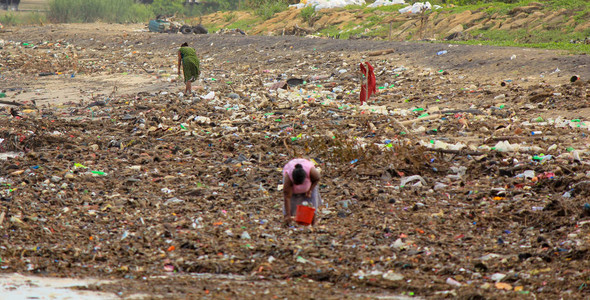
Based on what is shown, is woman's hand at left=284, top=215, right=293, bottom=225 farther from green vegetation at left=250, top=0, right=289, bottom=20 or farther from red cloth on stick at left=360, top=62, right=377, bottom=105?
green vegetation at left=250, top=0, right=289, bottom=20

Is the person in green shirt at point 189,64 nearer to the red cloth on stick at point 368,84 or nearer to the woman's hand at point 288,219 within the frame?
the red cloth on stick at point 368,84

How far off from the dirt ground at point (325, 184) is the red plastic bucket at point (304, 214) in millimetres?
180

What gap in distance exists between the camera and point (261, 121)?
8.85 m

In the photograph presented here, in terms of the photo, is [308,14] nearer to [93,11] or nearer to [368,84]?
[93,11]

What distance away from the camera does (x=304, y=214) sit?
4676 millimetres

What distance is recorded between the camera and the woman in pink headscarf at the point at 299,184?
4617 millimetres

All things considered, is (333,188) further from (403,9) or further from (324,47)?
(403,9)

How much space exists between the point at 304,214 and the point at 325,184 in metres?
1.72

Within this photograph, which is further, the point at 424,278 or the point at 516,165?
the point at 516,165

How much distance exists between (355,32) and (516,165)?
1374cm

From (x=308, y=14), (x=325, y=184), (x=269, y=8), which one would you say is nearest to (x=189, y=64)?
(x=325, y=184)

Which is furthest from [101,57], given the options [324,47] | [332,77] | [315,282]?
[315,282]

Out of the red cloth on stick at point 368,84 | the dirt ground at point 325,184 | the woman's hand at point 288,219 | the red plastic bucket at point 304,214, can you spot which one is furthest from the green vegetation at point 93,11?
the red plastic bucket at point 304,214

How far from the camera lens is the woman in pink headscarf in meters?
4.62
